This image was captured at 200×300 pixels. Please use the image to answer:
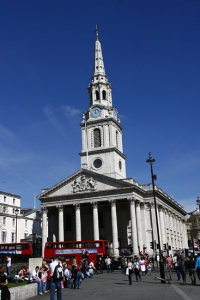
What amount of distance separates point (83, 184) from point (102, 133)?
12.2 m

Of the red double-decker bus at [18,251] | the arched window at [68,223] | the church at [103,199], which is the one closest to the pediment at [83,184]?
the church at [103,199]

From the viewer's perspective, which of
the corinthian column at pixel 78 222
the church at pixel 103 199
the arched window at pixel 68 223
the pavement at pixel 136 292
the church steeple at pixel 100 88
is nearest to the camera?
the pavement at pixel 136 292

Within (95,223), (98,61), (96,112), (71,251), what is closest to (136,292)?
(71,251)

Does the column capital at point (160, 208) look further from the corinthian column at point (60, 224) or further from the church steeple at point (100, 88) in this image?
the church steeple at point (100, 88)

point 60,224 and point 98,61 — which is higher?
point 98,61

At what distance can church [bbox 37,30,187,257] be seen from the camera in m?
55.2

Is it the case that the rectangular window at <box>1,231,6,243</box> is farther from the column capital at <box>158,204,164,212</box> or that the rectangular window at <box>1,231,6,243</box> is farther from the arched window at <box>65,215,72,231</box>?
the column capital at <box>158,204,164,212</box>

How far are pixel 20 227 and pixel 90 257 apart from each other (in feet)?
116

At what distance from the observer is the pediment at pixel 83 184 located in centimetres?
5581

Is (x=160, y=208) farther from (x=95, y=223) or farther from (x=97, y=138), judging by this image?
(x=97, y=138)

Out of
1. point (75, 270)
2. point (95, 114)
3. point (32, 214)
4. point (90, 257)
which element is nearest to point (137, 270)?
point (75, 270)

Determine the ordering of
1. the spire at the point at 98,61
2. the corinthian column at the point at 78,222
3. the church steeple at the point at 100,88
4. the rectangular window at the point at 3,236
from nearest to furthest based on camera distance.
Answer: the corinthian column at the point at 78,222 < the rectangular window at the point at 3,236 < the church steeple at the point at 100,88 < the spire at the point at 98,61

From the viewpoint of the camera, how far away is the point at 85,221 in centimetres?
6194

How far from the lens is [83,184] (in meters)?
57.7
